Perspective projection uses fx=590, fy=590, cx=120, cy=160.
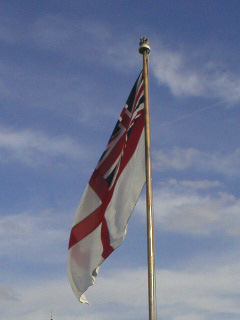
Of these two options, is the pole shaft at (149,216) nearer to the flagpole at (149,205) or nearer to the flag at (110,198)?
the flagpole at (149,205)

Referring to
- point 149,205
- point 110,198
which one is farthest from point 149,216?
point 110,198

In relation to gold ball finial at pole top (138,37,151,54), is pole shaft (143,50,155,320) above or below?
below

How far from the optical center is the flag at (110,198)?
728 inches

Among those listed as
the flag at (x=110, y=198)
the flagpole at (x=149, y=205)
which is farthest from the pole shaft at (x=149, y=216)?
the flag at (x=110, y=198)

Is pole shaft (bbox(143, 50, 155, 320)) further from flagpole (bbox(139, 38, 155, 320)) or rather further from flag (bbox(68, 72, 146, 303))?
flag (bbox(68, 72, 146, 303))

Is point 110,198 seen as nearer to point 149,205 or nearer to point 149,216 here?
point 149,205

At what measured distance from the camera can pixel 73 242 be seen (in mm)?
19859

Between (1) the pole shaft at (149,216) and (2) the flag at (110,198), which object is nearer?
(1) the pole shaft at (149,216)

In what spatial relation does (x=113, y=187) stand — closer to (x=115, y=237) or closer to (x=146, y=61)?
(x=115, y=237)

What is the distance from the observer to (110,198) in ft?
63.2

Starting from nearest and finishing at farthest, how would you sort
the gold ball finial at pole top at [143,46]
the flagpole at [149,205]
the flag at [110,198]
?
the flagpole at [149,205]
the flag at [110,198]
the gold ball finial at pole top at [143,46]

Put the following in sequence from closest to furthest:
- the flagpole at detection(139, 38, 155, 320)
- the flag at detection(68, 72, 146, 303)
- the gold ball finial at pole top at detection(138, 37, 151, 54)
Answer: the flagpole at detection(139, 38, 155, 320) < the flag at detection(68, 72, 146, 303) < the gold ball finial at pole top at detection(138, 37, 151, 54)

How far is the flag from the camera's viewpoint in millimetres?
18484

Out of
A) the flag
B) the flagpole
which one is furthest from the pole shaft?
the flag
